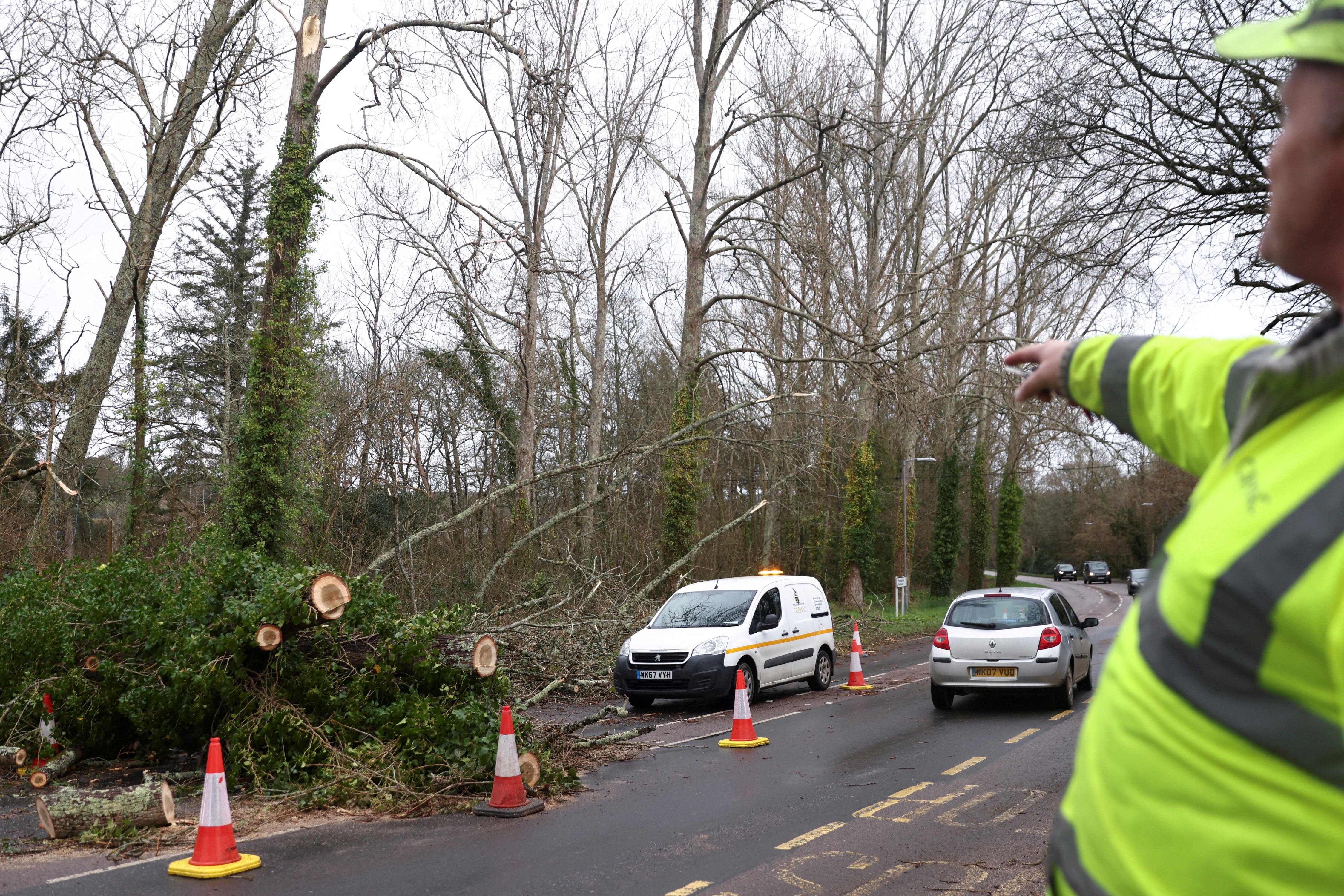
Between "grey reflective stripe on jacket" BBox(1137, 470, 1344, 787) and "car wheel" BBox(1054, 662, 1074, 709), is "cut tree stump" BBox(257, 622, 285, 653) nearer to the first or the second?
"grey reflective stripe on jacket" BBox(1137, 470, 1344, 787)

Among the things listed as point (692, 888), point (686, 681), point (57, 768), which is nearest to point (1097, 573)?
point (686, 681)

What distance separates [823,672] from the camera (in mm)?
17172

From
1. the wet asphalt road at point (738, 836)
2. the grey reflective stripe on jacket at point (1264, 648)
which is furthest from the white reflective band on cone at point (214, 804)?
the grey reflective stripe on jacket at point (1264, 648)

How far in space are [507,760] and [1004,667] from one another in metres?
7.82

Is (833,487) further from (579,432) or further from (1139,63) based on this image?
(1139,63)

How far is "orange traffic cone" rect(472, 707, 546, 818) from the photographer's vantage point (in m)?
8.35

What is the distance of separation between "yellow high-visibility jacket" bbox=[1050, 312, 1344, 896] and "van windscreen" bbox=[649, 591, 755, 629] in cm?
1401

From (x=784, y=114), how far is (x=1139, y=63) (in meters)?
12.3

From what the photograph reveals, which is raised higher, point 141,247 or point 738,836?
point 141,247

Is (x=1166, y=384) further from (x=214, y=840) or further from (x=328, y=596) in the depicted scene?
(x=328, y=596)

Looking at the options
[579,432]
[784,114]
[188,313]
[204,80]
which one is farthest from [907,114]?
[188,313]

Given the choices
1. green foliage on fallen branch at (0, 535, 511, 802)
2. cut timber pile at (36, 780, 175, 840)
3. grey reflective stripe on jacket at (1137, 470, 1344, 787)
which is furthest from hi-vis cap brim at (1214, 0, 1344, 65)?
green foliage on fallen branch at (0, 535, 511, 802)

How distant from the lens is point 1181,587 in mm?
1270

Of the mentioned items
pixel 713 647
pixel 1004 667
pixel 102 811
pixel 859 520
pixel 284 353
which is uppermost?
pixel 284 353
